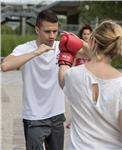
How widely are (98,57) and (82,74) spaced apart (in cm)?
13

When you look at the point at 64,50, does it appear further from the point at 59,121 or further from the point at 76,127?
the point at 59,121

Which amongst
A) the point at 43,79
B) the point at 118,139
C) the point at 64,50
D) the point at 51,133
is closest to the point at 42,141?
the point at 51,133

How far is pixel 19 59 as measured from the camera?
12.5ft

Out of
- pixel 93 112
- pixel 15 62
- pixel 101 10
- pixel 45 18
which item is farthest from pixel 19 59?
pixel 101 10

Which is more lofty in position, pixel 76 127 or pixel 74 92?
pixel 74 92

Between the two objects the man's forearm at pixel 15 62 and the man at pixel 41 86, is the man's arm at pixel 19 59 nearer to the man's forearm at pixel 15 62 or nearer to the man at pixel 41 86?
the man's forearm at pixel 15 62

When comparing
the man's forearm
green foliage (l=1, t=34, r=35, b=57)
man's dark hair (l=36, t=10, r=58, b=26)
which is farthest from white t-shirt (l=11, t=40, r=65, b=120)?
green foliage (l=1, t=34, r=35, b=57)

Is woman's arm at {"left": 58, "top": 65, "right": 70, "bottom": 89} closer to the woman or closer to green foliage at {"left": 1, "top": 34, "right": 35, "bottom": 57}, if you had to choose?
the woman

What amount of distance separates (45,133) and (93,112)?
1670 mm

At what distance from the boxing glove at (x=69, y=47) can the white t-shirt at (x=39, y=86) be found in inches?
41.6

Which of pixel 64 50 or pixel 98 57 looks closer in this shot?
pixel 98 57

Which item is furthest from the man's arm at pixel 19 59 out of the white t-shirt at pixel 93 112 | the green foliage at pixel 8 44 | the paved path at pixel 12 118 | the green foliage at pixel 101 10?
the green foliage at pixel 101 10

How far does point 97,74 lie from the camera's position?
109 inches

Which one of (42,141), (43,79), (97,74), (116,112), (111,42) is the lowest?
(42,141)
